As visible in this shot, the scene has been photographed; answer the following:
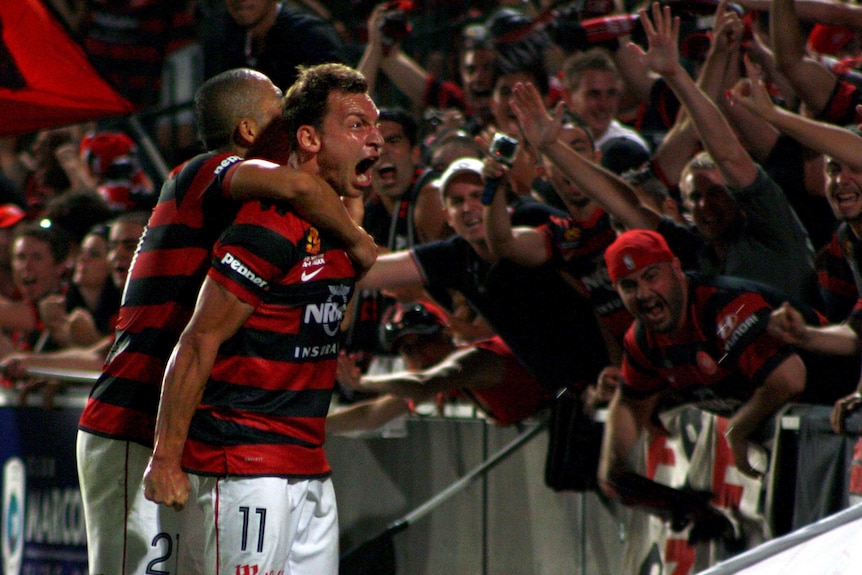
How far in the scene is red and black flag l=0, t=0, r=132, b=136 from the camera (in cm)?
598

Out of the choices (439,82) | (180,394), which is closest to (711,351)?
(180,394)

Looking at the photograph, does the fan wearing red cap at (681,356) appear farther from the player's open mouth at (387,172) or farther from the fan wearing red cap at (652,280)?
the player's open mouth at (387,172)

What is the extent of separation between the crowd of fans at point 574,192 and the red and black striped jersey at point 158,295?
1659mm

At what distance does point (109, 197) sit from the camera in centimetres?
868

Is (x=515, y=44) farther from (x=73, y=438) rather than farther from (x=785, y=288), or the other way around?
(x=73, y=438)

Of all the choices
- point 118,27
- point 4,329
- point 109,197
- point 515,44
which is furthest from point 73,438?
point 118,27

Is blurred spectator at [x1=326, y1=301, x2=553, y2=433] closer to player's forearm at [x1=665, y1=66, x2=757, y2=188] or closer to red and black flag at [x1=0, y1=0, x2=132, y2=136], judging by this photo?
player's forearm at [x1=665, y1=66, x2=757, y2=188]

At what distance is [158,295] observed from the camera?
136 inches

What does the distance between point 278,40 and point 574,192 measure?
178 centimetres

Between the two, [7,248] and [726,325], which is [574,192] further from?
[7,248]

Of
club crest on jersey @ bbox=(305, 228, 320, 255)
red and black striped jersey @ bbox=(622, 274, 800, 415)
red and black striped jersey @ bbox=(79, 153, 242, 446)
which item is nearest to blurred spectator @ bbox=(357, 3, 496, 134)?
red and black striped jersey @ bbox=(622, 274, 800, 415)

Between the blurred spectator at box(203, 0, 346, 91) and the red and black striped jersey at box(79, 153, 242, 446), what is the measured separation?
2.51m

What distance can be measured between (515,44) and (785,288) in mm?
2722

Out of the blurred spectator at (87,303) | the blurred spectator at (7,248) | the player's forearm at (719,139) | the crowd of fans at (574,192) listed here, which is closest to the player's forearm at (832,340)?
the crowd of fans at (574,192)
